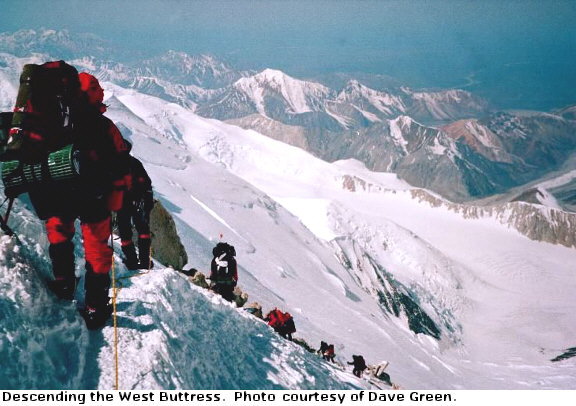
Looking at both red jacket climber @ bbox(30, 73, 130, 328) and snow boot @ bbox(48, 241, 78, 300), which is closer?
red jacket climber @ bbox(30, 73, 130, 328)

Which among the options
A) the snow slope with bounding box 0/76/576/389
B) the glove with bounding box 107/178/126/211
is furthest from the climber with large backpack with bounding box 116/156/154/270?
the glove with bounding box 107/178/126/211

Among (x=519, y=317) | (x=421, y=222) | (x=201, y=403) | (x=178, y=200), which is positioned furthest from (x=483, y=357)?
(x=421, y=222)

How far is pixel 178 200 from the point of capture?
41219 millimetres

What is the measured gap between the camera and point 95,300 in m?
5.69

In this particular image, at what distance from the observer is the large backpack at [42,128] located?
5082 mm

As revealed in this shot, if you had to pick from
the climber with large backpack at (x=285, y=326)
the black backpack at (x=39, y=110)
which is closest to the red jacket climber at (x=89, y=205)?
the black backpack at (x=39, y=110)

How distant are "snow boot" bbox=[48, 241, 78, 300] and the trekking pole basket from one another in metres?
0.92

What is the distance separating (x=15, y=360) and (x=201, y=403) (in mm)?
2502

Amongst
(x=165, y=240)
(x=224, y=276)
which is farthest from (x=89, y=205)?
(x=165, y=240)

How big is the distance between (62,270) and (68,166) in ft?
5.19

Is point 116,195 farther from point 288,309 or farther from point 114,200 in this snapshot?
point 288,309

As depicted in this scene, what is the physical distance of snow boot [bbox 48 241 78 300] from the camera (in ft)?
18.3

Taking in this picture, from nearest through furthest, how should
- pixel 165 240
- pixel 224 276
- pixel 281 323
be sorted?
1. pixel 224 276
2. pixel 281 323
3. pixel 165 240

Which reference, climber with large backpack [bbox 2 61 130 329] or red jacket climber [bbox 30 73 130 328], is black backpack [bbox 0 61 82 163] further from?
red jacket climber [bbox 30 73 130 328]
